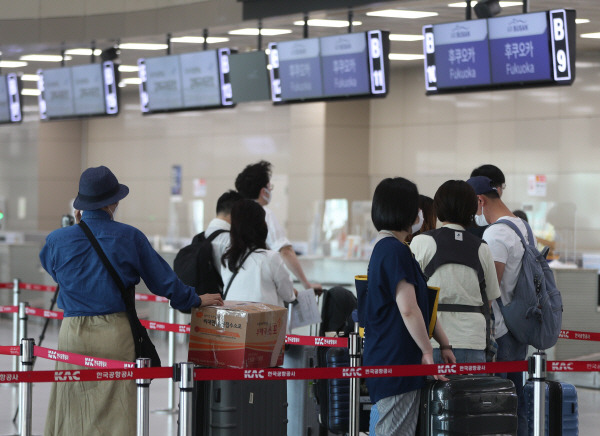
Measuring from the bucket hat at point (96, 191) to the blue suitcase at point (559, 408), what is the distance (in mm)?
2188

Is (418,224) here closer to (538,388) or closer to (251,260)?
(251,260)

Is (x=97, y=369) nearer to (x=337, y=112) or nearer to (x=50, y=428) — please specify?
(x=50, y=428)

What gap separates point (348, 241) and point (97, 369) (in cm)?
869

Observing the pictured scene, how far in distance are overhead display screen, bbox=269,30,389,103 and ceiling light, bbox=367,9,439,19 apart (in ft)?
2.19

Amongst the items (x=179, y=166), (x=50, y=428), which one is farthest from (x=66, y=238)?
(x=179, y=166)

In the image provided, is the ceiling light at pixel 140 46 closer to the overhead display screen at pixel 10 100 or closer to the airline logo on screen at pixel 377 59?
the overhead display screen at pixel 10 100

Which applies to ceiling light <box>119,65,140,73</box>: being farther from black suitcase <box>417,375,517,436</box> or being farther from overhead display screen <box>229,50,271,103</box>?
black suitcase <box>417,375,517,436</box>

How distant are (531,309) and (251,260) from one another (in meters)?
1.45

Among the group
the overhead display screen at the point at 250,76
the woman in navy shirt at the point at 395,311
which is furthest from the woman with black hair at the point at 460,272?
the overhead display screen at the point at 250,76

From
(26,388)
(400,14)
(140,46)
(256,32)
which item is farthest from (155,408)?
(140,46)

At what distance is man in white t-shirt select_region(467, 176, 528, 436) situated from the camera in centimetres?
488

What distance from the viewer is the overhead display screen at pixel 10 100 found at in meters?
13.6

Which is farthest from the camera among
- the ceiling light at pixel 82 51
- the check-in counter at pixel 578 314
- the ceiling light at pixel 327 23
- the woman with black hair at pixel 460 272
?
the ceiling light at pixel 82 51

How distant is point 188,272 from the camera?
5.51 m
